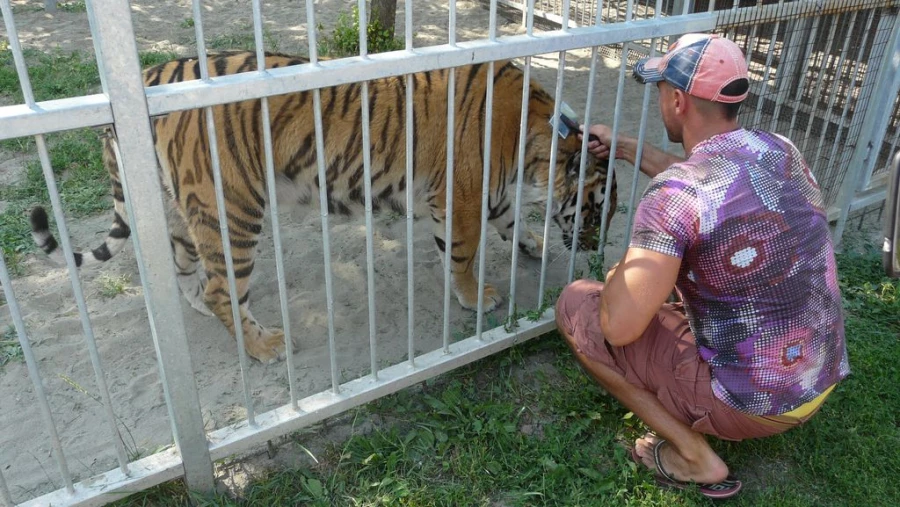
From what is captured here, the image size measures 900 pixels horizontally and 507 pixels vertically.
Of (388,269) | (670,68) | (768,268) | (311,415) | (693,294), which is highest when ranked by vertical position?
(670,68)

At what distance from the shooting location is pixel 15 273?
4.12m

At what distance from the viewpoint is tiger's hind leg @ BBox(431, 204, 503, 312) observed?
374 cm

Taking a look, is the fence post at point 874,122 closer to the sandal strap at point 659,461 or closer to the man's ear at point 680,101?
the man's ear at point 680,101

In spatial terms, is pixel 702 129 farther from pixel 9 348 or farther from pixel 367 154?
pixel 9 348

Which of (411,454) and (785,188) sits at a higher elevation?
(785,188)

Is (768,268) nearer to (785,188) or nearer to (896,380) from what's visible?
(785,188)

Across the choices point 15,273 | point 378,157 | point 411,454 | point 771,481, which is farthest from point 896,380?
point 15,273

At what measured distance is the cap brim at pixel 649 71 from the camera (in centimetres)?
251

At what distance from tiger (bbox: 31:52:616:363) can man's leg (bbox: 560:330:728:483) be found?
0.90 m

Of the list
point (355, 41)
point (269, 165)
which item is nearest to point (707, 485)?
point (269, 165)

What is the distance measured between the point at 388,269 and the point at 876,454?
8.78 feet

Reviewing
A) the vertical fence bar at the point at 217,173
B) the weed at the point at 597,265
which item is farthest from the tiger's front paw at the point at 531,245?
the vertical fence bar at the point at 217,173

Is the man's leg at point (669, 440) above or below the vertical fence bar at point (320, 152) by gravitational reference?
below

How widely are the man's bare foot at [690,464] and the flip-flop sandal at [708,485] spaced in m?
0.01
